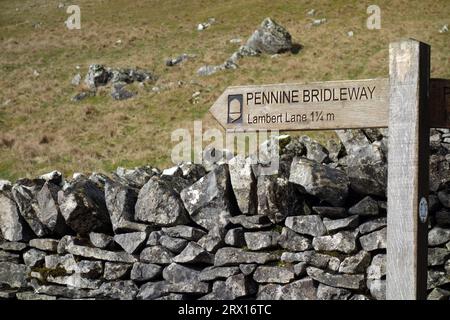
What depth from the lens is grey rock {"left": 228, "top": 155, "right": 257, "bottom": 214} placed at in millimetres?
6891

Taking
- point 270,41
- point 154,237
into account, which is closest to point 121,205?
point 154,237

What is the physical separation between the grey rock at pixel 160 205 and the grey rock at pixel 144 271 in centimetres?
43

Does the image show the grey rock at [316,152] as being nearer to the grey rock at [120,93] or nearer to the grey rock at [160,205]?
the grey rock at [160,205]

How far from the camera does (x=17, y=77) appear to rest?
43438 mm

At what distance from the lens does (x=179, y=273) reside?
7008 millimetres

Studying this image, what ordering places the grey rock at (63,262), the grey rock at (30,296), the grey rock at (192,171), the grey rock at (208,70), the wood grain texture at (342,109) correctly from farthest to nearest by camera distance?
the grey rock at (208,70) → the grey rock at (192,171) → the grey rock at (30,296) → the grey rock at (63,262) → the wood grain texture at (342,109)

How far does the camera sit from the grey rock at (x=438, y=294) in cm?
621

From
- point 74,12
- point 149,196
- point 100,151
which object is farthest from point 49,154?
point 74,12

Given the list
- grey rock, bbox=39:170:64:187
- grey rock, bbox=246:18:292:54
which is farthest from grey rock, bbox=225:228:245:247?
grey rock, bbox=246:18:292:54

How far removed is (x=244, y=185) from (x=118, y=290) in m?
1.65

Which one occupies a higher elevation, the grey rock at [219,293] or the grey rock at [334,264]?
the grey rock at [334,264]

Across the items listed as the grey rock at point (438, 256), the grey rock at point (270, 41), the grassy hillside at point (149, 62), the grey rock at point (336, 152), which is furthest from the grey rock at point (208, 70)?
the grey rock at point (438, 256)

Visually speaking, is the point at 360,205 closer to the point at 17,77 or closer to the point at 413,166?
the point at 413,166
